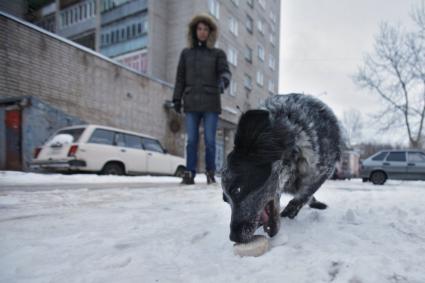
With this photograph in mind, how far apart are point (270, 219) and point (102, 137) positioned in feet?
22.9

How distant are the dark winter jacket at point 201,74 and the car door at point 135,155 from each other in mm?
4352

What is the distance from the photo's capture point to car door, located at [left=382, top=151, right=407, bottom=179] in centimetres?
1041

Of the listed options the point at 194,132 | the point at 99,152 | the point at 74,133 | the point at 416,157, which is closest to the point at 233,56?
the point at 416,157

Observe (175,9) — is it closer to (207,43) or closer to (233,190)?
(207,43)

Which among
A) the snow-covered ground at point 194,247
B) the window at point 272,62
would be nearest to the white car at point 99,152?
the snow-covered ground at point 194,247

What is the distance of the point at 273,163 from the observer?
48.1 inches

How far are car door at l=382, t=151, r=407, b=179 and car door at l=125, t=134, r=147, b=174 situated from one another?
8.15 metres

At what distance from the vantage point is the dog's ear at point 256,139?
113 cm

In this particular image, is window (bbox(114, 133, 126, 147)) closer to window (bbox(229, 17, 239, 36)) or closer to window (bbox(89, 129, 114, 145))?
window (bbox(89, 129, 114, 145))

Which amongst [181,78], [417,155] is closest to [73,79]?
[181,78]

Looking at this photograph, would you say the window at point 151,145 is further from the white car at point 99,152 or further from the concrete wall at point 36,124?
the concrete wall at point 36,124

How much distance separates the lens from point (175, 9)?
2059 centimetres

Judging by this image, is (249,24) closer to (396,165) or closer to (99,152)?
(396,165)

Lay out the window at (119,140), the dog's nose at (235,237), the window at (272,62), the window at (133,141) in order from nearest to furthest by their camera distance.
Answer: the dog's nose at (235,237), the window at (119,140), the window at (133,141), the window at (272,62)
